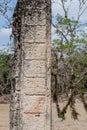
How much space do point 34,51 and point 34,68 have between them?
142 mm

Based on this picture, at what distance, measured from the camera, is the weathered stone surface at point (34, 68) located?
10.8 feet

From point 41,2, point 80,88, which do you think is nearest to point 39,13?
point 41,2

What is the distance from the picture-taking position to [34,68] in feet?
10.8

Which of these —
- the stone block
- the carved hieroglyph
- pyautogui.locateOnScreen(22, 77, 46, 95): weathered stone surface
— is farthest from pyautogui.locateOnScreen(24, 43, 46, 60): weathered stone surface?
the stone block

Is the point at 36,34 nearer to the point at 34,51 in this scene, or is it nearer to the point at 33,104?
the point at 34,51

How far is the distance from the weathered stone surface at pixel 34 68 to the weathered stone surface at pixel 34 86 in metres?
0.04

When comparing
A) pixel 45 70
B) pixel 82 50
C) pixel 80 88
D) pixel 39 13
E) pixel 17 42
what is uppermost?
pixel 39 13

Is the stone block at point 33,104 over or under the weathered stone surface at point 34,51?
under

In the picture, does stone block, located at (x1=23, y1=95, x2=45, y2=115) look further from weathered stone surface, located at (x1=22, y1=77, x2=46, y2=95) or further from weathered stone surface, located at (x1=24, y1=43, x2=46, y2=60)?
weathered stone surface, located at (x1=24, y1=43, x2=46, y2=60)

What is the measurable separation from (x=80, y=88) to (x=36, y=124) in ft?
26.9

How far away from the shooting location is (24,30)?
3.34m

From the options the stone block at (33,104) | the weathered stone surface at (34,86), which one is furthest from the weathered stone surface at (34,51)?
the stone block at (33,104)

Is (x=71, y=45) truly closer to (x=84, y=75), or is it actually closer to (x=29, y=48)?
(x=84, y=75)

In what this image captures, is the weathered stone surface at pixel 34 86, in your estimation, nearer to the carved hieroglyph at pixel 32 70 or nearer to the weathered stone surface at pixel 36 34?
the carved hieroglyph at pixel 32 70
